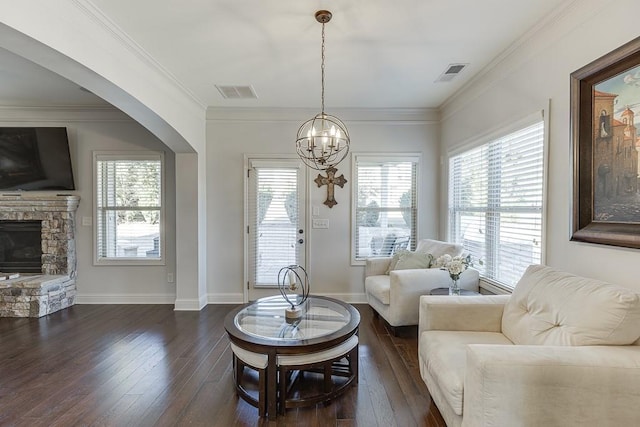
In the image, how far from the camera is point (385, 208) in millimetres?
4523

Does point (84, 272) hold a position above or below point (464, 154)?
below

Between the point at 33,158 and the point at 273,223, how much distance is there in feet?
10.8

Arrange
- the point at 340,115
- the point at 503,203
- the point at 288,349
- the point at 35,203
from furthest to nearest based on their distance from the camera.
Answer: the point at 340,115, the point at 35,203, the point at 503,203, the point at 288,349

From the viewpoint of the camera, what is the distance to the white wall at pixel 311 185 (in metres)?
4.45

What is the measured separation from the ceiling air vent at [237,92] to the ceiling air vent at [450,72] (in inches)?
83.3

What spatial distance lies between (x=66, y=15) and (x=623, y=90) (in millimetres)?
3374

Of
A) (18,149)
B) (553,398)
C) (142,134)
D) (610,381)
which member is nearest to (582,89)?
(610,381)

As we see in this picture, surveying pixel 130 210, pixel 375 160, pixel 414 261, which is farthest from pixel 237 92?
pixel 414 261

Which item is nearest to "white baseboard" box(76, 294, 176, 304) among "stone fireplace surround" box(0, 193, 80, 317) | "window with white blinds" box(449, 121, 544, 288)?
"stone fireplace surround" box(0, 193, 80, 317)

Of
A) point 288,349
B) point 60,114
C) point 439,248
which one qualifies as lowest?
point 288,349

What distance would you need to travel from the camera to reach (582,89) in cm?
204

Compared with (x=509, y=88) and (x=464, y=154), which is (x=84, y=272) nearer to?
(x=464, y=154)

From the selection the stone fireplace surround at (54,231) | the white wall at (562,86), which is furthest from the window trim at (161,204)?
the white wall at (562,86)

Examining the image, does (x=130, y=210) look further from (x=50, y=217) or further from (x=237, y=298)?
(x=237, y=298)
